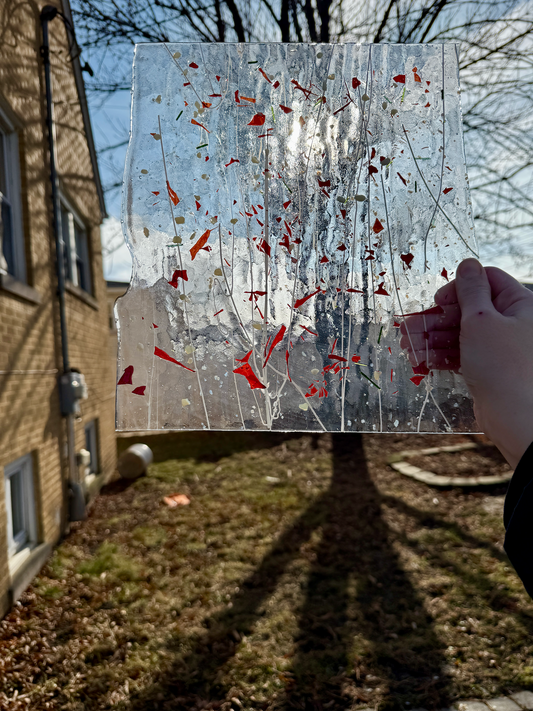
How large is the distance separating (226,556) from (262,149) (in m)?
3.89

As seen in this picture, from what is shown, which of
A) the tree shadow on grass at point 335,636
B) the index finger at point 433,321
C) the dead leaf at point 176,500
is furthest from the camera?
the dead leaf at point 176,500

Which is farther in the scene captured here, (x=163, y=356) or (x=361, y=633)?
(x=361, y=633)

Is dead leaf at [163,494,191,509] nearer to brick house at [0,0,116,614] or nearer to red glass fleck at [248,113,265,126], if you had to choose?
brick house at [0,0,116,614]

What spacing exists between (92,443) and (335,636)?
4185 millimetres

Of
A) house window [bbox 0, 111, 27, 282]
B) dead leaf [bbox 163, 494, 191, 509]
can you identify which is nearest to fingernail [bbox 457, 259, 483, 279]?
house window [bbox 0, 111, 27, 282]

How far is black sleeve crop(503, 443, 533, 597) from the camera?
74 centimetres

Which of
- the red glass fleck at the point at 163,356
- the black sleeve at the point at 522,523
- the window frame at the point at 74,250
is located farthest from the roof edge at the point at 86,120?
the black sleeve at the point at 522,523

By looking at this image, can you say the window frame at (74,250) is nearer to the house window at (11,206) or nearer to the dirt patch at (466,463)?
the house window at (11,206)

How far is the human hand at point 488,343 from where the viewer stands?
887 mm

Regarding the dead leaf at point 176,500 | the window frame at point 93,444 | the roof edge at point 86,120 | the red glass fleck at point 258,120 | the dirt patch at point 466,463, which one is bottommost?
the dirt patch at point 466,463

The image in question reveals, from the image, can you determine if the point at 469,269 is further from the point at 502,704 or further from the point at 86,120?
the point at 86,120

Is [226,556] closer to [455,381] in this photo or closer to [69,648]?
[69,648]

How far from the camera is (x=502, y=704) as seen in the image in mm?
2535

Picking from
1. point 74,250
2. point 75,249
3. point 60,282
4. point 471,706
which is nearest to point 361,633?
point 471,706
